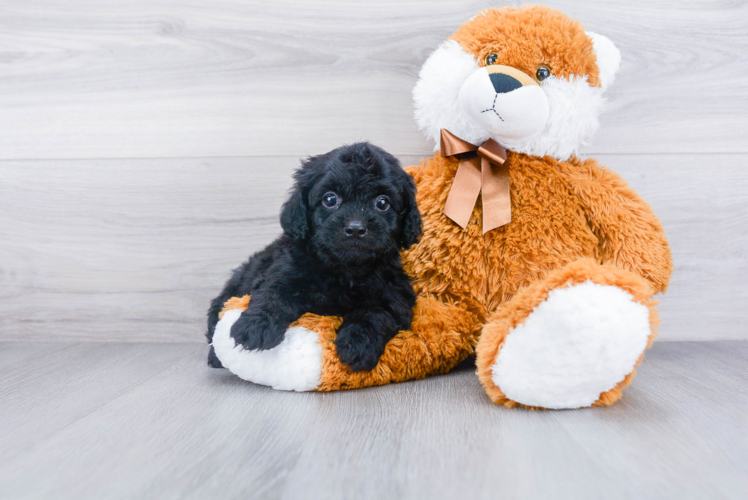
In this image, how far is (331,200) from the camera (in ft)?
3.01

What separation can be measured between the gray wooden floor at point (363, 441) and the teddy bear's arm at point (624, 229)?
0.22 m

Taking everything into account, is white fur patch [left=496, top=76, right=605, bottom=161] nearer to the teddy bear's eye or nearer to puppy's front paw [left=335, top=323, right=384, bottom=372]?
the teddy bear's eye

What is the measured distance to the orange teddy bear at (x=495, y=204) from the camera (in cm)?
95

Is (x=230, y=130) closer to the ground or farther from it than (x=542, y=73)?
closer to the ground

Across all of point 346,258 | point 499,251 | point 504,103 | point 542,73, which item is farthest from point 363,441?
point 542,73

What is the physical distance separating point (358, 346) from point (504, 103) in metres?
0.51

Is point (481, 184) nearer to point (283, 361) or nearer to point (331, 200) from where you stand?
point (331, 200)

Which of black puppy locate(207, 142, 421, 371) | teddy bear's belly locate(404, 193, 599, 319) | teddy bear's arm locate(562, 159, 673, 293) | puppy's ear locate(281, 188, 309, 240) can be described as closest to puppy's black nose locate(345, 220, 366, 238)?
black puppy locate(207, 142, 421, 371)

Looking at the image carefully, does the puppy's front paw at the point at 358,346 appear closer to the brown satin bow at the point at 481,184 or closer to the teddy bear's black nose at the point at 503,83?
the brown satin bow at the point at 481,184

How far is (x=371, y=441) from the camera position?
721mm

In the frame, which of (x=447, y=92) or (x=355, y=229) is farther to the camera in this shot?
(x=447, y=92)

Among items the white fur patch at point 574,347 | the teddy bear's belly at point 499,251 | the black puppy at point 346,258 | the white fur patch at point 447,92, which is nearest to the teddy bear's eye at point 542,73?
the white fur patch at point 447,92

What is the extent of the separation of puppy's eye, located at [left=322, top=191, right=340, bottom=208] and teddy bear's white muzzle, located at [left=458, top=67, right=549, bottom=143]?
33 centimetres

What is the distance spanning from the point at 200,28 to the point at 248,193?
Result: 0.44 meters
